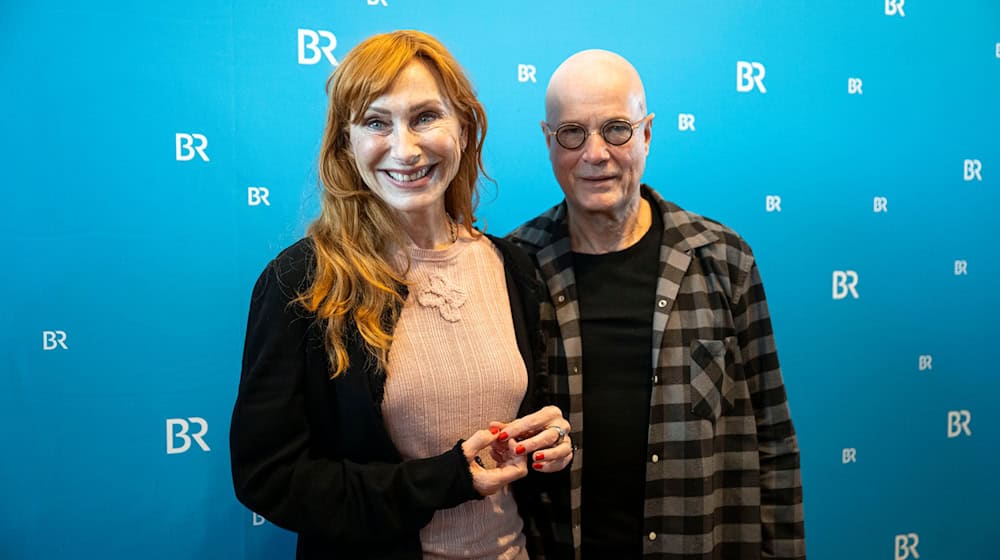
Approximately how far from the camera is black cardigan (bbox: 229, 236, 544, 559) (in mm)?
1139

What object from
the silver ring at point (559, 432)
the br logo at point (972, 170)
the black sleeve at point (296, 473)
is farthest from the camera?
the br logo at point (972, 170)

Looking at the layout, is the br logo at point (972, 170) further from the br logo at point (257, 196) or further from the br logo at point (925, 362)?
the br logo at point (257, 196)

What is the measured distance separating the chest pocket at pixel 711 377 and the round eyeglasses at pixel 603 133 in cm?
49

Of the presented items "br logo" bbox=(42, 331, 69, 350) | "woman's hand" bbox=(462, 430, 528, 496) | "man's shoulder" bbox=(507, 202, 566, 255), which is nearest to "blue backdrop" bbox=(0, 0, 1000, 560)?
"br logo" bbox=(42, 331, 69, 350)

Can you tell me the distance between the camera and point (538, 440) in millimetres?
1213

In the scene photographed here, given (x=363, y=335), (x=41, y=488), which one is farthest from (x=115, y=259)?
(x=363, y=335)

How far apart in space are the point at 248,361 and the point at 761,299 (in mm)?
1137

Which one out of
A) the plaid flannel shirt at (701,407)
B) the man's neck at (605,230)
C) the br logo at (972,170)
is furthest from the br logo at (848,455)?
the man's neck at (605,230)

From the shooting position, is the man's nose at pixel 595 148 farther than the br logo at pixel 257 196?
No

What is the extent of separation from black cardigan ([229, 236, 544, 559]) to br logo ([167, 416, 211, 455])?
748 millimetres

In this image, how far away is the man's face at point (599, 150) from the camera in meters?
1.52

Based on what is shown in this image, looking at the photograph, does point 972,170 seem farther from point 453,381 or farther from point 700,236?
point 453,381

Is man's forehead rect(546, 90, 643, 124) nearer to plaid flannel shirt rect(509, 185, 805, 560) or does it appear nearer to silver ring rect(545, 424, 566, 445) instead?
plaid flannel shirt rect(509, 185, 805, 560)

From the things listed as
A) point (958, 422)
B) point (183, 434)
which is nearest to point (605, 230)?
point (183, 434)
